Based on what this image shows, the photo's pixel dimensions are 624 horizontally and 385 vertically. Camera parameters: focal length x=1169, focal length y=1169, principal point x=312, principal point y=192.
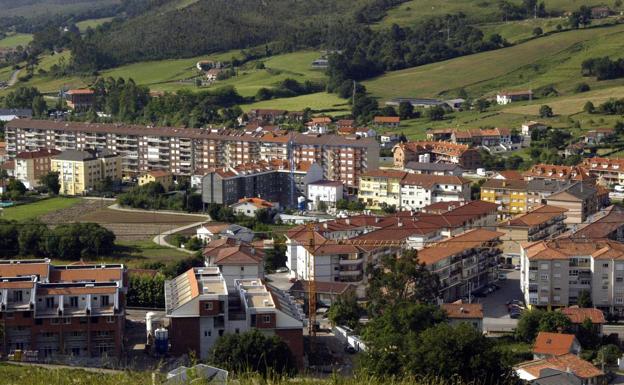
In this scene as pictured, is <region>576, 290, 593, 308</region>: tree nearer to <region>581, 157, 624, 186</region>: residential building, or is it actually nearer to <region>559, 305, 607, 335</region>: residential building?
<region>559, 305, 607, 335</region>: residential building

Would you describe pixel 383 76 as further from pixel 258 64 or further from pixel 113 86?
pixel 113 86

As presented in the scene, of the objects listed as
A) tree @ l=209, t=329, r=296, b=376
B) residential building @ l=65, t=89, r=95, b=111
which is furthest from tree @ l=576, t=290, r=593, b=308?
residential building @ l=65, t=89, r=95, b=111

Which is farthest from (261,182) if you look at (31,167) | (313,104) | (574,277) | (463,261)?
(313,104)

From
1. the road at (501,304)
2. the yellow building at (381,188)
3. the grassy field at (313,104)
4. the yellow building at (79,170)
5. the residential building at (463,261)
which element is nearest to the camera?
the road at (501,304)

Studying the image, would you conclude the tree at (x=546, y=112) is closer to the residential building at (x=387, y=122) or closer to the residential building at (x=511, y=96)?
A: the residential building at (x=511, y=96)

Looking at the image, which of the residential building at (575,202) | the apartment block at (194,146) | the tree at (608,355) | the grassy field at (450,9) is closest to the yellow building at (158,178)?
the apartment block at (194,146)

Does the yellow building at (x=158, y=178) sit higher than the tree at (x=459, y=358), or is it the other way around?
the yellow building at (x=158, y=178)

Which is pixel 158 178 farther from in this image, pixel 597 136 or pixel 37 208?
pixel 597 136
